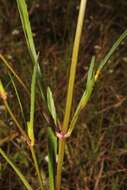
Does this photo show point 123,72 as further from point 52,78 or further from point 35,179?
point 35,179

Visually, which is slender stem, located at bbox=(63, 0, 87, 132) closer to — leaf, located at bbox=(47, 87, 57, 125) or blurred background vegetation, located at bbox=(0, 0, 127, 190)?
leaf, located at bbox=(47, 87, 57, 125)

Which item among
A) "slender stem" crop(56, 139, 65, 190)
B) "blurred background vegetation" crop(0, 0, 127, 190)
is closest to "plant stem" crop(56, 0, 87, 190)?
"slender stem" crop(56, 139, 65, 190)

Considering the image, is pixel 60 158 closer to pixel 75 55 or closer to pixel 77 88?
pixel 75 55

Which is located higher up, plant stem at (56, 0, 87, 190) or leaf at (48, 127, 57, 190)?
plant stem at (56, 0, 87, 190)

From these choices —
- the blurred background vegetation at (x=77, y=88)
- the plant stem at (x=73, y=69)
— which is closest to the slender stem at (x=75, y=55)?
the plant stem at (x=73, y=69)

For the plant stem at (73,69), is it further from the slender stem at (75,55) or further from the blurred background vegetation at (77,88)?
the blurred background vegetation at (77,88)

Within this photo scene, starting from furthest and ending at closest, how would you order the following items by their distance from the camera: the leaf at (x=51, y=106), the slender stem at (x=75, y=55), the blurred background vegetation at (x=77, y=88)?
the blurred background vegetation at (x=77, y=88) → the leaf at (x=51, y=106) → the slender stem at (x=75, y=55)

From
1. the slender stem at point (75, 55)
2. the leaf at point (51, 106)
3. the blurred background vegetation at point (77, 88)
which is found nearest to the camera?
the slender stem at point (75, 55)

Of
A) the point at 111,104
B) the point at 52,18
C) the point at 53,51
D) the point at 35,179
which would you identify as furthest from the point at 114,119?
the point at 52,18
